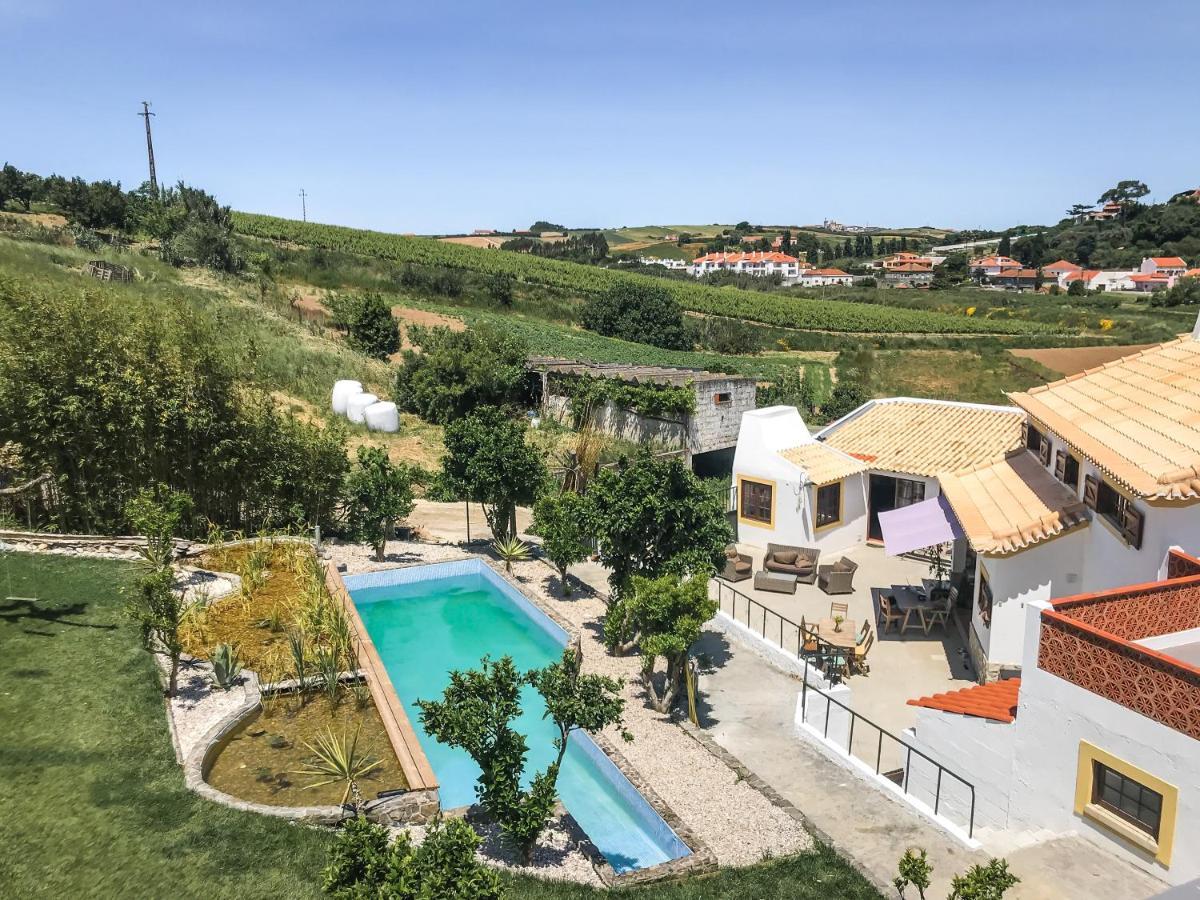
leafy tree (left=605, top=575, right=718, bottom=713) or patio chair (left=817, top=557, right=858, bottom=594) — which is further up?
leafy tree (left=605, top=575, right=718, bottom=713)

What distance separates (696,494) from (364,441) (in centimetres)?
2036

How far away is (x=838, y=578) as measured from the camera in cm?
1972

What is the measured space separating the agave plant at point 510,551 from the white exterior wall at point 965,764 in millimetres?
11775

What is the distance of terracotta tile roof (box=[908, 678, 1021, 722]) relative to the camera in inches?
422

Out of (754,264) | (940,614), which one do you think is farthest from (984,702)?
(754,264)

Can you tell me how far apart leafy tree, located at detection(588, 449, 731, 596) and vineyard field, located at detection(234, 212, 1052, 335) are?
2494 inches

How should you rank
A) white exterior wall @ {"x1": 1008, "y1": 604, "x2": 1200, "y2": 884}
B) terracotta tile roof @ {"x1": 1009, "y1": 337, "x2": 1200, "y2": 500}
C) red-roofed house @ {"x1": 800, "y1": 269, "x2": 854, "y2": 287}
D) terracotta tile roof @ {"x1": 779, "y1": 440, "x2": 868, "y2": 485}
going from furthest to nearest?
red-roofed house @ {"x1": 800, "y1": 269, "x2": 854, "y2": 287} → terracotta tile roof @ {"x1": 779, "y1": 440, "x2": 868, "y2": 485} → terracotta tile roof @ {"x1": 1009, "y1": 337, "x2": 1200, "y2": 500} → white exterior wall @ {"x1": 1008, "y1": 604, "x2": 1200, "y2": 884}

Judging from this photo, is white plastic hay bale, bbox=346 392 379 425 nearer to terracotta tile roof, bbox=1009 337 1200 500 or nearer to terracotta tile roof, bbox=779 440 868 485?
terracotta tile roof, bbox=779 440 868 485

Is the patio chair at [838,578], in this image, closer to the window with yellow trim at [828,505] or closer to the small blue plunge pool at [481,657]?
the window with yellow trim at [828,505]

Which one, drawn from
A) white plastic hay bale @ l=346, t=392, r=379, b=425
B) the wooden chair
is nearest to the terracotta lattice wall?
the wooden chair

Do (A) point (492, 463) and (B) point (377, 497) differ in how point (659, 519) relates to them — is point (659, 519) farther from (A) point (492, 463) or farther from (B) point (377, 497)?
(B) point (377, 497)

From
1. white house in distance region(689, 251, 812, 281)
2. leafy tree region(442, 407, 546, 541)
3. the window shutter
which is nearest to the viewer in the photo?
the window shutter

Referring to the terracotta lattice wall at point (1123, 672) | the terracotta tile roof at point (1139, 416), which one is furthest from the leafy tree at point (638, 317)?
the terracotta lattice wall at point (1123, 672)

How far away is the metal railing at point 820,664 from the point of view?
11289 millimetres
